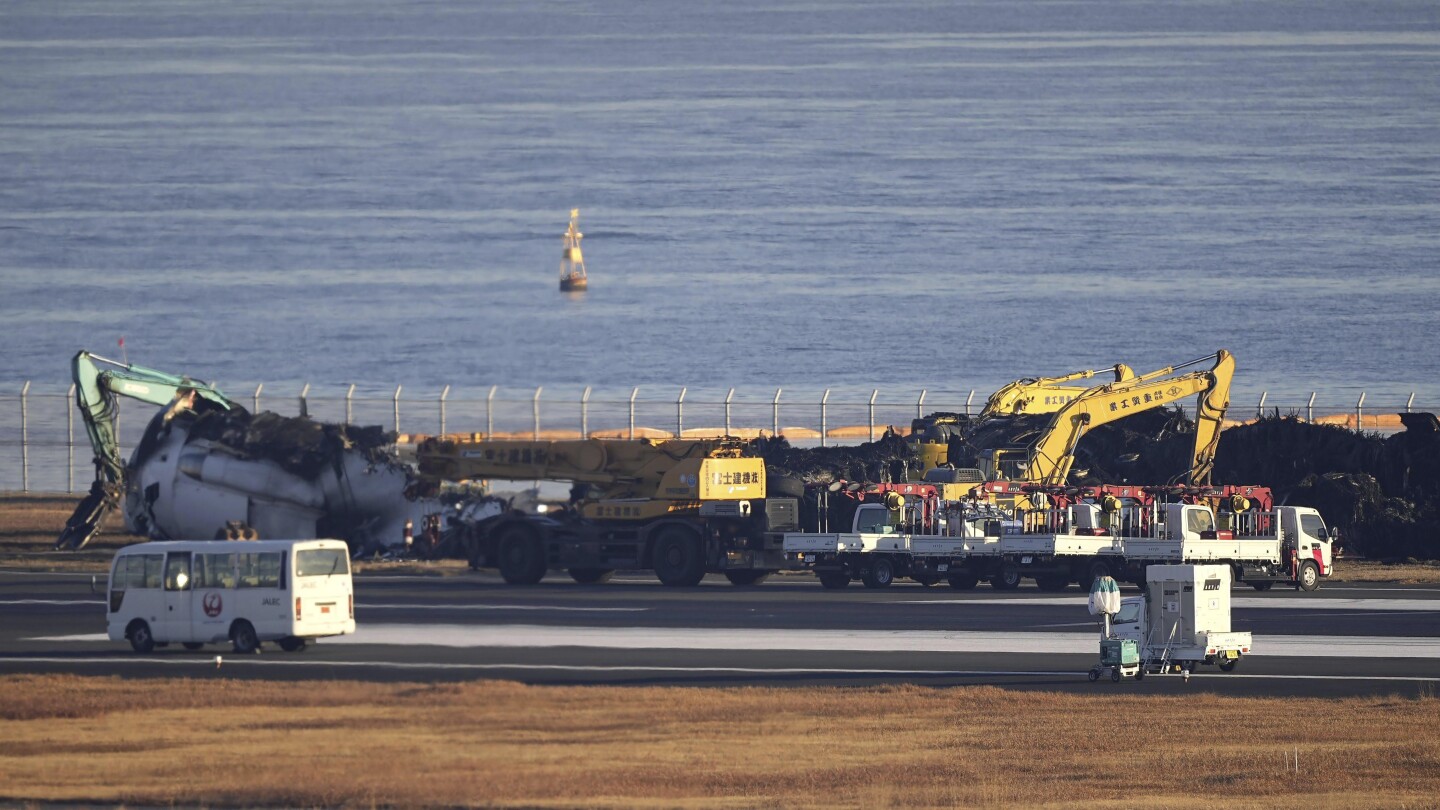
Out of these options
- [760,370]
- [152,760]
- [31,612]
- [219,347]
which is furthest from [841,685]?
[219,347]

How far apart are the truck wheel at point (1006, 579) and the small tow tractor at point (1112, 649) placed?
18.0m

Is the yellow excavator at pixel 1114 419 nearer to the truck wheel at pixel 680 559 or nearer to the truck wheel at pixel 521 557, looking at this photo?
the truck wheel at pixel 680 559

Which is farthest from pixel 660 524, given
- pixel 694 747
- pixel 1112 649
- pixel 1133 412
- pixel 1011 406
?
pixel 694 747

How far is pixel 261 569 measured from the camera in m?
34.8

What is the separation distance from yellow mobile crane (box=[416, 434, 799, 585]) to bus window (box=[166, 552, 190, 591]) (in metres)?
18.6

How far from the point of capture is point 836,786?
2227 cm

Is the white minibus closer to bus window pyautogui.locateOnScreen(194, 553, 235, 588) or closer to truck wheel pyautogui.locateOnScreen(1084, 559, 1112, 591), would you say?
bus window pyautogui.locateOnScreen(194, 553, 235, 588)

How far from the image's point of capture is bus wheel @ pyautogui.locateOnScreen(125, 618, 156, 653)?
3544cm

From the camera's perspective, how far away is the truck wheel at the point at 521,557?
53625 mm

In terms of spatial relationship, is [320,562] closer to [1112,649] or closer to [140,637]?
[140,637]

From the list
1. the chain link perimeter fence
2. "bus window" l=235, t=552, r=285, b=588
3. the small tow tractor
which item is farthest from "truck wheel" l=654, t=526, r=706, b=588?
the chain link perimeter fence

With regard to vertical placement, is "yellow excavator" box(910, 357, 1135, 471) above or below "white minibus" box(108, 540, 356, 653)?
above

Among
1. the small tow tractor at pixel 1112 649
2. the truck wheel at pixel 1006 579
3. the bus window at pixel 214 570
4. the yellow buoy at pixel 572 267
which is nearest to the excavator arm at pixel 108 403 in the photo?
the truck wheel at pixel 1006 579

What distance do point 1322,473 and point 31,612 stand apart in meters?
38.6
